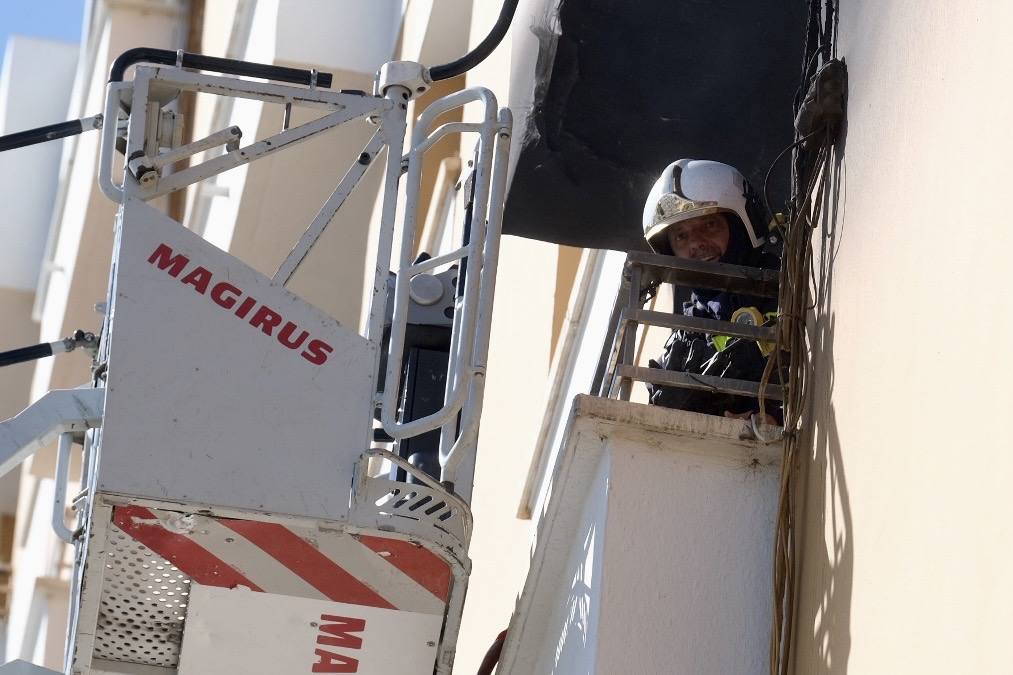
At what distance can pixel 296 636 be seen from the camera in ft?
15.8

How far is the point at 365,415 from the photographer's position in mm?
4484

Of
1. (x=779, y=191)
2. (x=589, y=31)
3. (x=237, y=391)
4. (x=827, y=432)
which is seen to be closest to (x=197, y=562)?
(x=237, y=391)

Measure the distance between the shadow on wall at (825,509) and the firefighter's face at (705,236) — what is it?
926 mm

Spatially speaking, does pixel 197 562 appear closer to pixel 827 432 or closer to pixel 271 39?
pixel 827 432

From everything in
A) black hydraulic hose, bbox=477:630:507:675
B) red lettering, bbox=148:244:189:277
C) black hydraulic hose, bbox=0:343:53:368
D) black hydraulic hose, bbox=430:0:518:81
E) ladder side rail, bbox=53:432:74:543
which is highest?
black hydraulic hose, bbox=430:0:518:81

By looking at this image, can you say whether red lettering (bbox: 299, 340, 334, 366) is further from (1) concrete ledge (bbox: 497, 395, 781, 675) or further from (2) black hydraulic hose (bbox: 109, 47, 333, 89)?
(2) black hydraulic hose (bbox: 109, 47, 333, 89)

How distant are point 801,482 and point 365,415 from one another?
1.13 metres

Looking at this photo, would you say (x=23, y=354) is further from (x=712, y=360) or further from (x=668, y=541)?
(x=668, y=541)

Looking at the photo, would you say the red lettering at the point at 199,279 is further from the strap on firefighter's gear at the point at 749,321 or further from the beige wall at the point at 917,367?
the beige wall at the point at 917,367

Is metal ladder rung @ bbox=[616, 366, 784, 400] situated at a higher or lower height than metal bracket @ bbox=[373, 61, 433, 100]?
lower

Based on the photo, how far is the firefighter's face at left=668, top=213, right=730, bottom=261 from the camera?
18.1 feet

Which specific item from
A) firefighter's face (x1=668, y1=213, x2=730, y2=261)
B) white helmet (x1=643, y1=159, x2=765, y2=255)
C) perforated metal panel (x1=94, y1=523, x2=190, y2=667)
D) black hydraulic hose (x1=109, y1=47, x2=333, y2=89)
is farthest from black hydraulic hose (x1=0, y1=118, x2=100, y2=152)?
firefighter's face (x1=668, y1=213, x2=730, y2=261)

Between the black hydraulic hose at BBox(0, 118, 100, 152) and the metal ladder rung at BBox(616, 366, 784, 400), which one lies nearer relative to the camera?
the metal ladder rung at BBox(616, 366, 784, 400)

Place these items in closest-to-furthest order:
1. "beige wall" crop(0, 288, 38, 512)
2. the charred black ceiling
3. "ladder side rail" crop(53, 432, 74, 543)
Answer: "ladder side rail" crop(53, 432, 74, 543) < the charred black ceiling < "beige wall" crop(0, 288, 38, 512)
